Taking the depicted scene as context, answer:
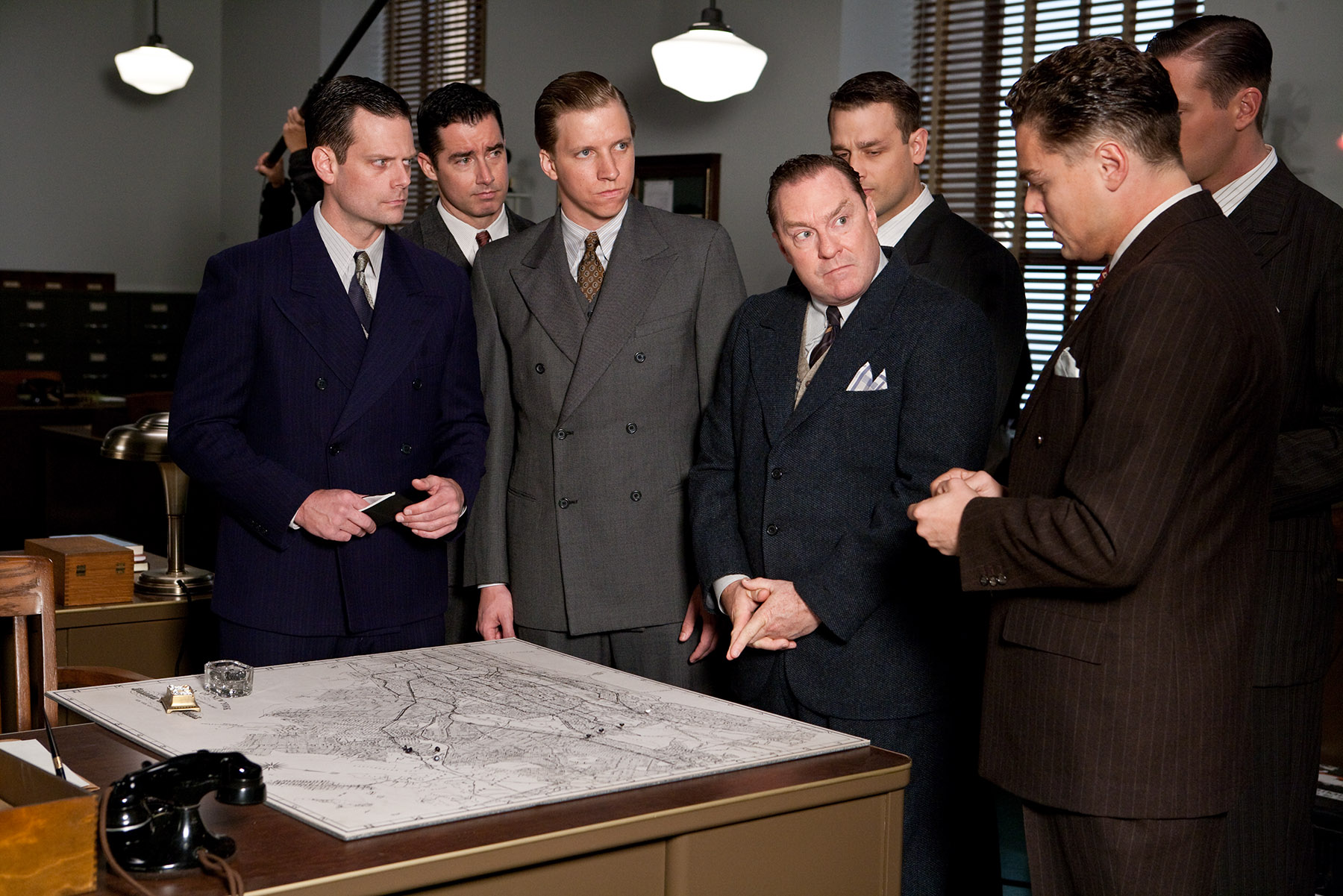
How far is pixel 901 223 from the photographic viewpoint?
2.96 metres

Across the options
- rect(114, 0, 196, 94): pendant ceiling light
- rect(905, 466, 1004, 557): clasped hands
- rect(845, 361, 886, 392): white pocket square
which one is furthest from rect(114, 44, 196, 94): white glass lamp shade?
rect(905, 466, 1004, 557): clasped hands

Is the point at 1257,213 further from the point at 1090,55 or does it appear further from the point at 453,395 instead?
the point at 453,395

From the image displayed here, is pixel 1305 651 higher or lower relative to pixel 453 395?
lower

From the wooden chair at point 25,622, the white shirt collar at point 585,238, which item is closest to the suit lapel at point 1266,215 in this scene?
the white shirt collar at point 585,238

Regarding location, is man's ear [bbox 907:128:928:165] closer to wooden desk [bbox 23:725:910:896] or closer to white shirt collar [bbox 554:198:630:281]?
white shirt collar [bbox 554:198:630:281]

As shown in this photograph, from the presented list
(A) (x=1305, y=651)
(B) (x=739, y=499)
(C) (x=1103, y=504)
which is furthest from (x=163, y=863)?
(A) (x=1305, y=651)

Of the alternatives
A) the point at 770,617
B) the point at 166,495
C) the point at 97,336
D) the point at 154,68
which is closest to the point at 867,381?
the point at 770,617

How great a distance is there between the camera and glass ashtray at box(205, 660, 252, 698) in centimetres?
174

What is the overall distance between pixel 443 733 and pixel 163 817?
0.44 metres

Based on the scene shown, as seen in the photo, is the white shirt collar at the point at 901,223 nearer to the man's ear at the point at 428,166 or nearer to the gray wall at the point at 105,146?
the man's ear at the point at 428,166

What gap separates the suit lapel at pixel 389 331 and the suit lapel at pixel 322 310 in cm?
3

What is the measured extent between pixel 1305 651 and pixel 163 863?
184 cm

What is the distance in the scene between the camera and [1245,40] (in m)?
2.23

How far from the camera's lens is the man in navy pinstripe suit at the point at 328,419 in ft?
7.55
